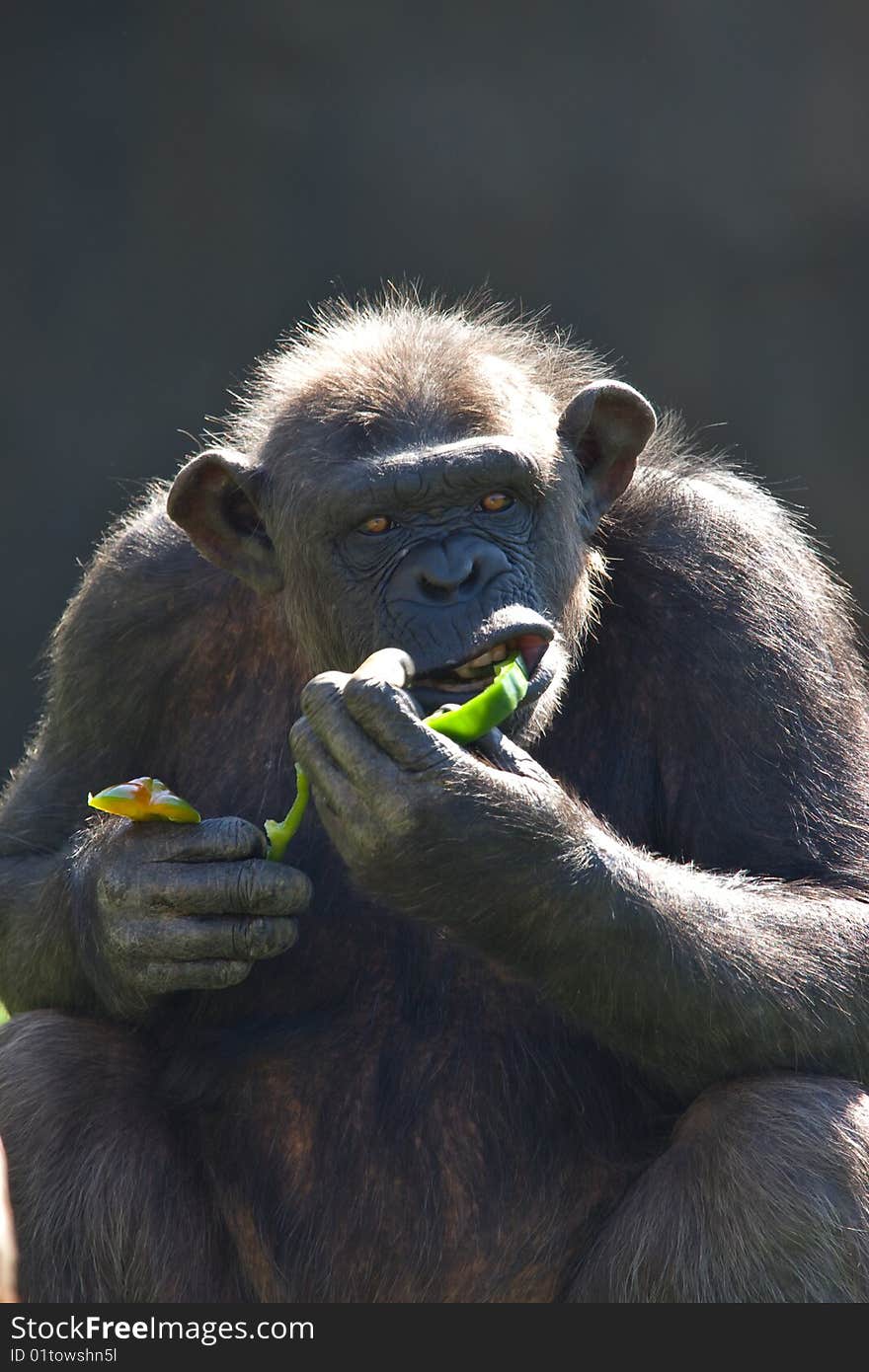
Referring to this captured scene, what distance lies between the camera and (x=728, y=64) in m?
10.0

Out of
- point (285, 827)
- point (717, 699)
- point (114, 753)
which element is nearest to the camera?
point (285, 827)

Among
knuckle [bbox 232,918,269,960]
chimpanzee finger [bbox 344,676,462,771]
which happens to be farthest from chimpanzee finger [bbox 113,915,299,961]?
chimpanzee finger [bbox 344,676,462,771]

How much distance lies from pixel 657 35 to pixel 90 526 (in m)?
3.92

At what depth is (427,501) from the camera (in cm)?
467

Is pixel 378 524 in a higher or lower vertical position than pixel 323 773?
higher

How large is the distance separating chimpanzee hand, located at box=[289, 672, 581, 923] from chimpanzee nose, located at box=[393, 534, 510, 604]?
43cm

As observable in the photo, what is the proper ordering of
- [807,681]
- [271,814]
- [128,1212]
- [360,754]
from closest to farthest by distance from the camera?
[360,754] → [128,1212] → [807,681] → [271,814]

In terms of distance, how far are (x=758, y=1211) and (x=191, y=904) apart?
1475 mm

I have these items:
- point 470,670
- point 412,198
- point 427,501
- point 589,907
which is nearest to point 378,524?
point 427,501

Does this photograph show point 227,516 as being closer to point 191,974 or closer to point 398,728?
point 191,974

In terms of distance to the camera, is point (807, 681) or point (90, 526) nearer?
point (807, 681)

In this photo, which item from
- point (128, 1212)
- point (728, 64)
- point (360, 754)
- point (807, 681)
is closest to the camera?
point (360, 754)

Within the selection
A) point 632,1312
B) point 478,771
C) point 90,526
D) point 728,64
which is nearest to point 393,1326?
point 632,1312

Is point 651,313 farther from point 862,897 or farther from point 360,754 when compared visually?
point 360,754
